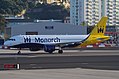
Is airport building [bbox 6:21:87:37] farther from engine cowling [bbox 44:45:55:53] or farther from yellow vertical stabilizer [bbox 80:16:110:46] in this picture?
engine cowling [bbox 44:45:55:53]

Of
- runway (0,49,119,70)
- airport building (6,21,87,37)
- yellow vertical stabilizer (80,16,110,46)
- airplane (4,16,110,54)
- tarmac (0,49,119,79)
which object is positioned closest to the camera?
tarmac (0,49,119,79)

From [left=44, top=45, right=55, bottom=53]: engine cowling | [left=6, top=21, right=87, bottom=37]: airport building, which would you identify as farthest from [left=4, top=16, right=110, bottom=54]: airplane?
[left=6, top=21, right=87, bottom=37]: airport building

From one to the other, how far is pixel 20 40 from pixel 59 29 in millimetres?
51177

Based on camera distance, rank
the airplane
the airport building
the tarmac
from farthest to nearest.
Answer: the airport building < the airplane < the tarmac

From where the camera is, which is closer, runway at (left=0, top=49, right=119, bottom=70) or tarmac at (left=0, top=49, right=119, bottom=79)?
tarmac at (left=0, top=49, right=119, bottom=79)

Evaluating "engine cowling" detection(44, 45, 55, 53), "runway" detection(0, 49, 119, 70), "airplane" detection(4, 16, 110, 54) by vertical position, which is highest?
"airplane" detection(4, 16, 110, 54)

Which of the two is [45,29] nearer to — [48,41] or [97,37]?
[97,37]

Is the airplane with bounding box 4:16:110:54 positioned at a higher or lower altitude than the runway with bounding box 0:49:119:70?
higher

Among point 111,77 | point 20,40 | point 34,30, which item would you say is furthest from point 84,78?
point 34,30

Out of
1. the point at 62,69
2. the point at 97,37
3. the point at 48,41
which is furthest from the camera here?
the point at 97,37

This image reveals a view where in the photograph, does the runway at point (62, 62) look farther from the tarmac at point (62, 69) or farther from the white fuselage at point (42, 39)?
the white fuselage at point (42, 39)

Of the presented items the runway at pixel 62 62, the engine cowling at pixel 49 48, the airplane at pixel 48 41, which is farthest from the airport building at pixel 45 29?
the runway at pixel 62 62

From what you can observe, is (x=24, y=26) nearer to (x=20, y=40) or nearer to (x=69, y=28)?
(x=69, y=28)

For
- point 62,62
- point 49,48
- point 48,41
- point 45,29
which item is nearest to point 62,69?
point 62,62
